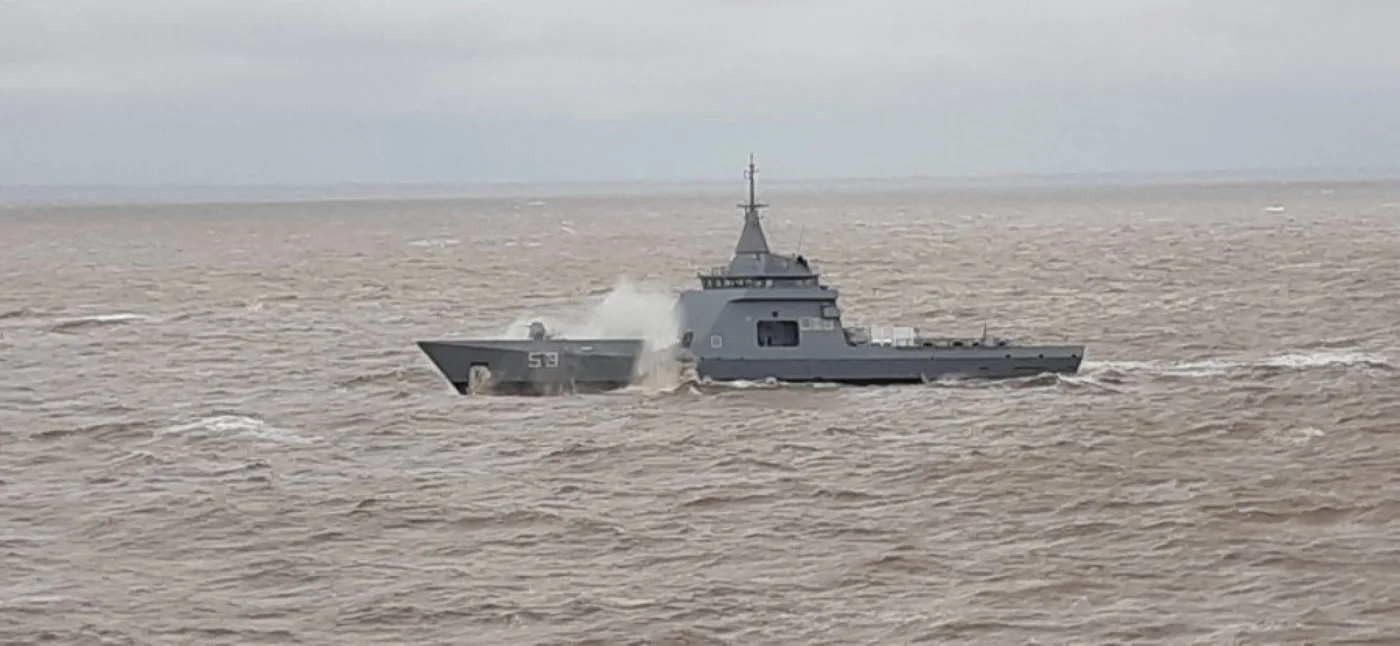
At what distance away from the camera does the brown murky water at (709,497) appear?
85.5 feet

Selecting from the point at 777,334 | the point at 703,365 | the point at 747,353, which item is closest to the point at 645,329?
the point at 703,365

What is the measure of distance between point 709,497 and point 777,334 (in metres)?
14.1

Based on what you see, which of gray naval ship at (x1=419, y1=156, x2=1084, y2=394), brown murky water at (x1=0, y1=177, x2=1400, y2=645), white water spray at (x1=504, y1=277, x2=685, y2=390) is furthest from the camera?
white water spray at (x1=504, y1=277, x2=685, y2=390)

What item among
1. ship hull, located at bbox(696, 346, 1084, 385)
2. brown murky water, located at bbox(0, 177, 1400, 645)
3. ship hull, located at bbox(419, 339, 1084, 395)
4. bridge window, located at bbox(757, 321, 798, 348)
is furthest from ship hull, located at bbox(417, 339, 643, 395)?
bridge window, located at bbox(757, 321, 798, 348)

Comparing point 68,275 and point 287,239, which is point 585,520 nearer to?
point 68,275

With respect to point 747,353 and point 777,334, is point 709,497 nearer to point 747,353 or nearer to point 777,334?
point 747,353

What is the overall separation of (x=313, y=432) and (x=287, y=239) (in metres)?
150

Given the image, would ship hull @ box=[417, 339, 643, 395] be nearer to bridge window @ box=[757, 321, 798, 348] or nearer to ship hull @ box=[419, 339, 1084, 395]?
ship hull @ box=[419, 339, 1084, 395]

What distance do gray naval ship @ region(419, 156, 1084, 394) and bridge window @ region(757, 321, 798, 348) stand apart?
3cm

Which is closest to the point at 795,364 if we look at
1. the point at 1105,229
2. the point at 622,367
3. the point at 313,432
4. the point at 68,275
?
the point at 622,367

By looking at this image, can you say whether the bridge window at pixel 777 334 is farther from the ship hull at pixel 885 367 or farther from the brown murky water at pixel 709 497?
the brown murky water at pixel 709 497

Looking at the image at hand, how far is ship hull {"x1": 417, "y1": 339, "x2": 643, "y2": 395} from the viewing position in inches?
1898

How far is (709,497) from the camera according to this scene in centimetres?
3481

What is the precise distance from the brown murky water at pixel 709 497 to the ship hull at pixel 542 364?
853 millimetres
